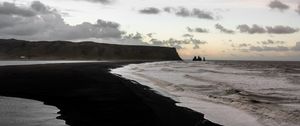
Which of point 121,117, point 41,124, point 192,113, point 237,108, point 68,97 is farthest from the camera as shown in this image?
point 68,97

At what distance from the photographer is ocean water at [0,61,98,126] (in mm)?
13192

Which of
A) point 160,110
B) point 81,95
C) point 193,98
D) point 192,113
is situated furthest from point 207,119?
point 81,95

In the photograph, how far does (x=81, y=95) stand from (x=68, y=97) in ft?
3.83

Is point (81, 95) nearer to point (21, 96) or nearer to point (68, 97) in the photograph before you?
Result: point (68, 97)

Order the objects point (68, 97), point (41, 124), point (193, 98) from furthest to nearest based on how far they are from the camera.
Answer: point (193, 98) → point (68, 97) → point (41, 124)

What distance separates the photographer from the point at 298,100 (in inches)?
866

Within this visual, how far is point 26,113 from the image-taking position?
15172 mm

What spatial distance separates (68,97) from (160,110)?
6.19m

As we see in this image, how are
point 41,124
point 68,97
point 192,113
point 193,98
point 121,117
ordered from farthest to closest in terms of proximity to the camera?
point 193,98 < point 68,97 < point 192,113 < point 121,117 < point 41,124

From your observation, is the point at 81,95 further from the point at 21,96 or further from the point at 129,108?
the point at 129,108

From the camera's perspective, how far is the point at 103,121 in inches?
538

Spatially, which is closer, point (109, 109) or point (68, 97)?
point (109, 109)

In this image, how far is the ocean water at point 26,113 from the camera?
1319 cm

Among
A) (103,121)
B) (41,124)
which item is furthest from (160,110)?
(41,124)
